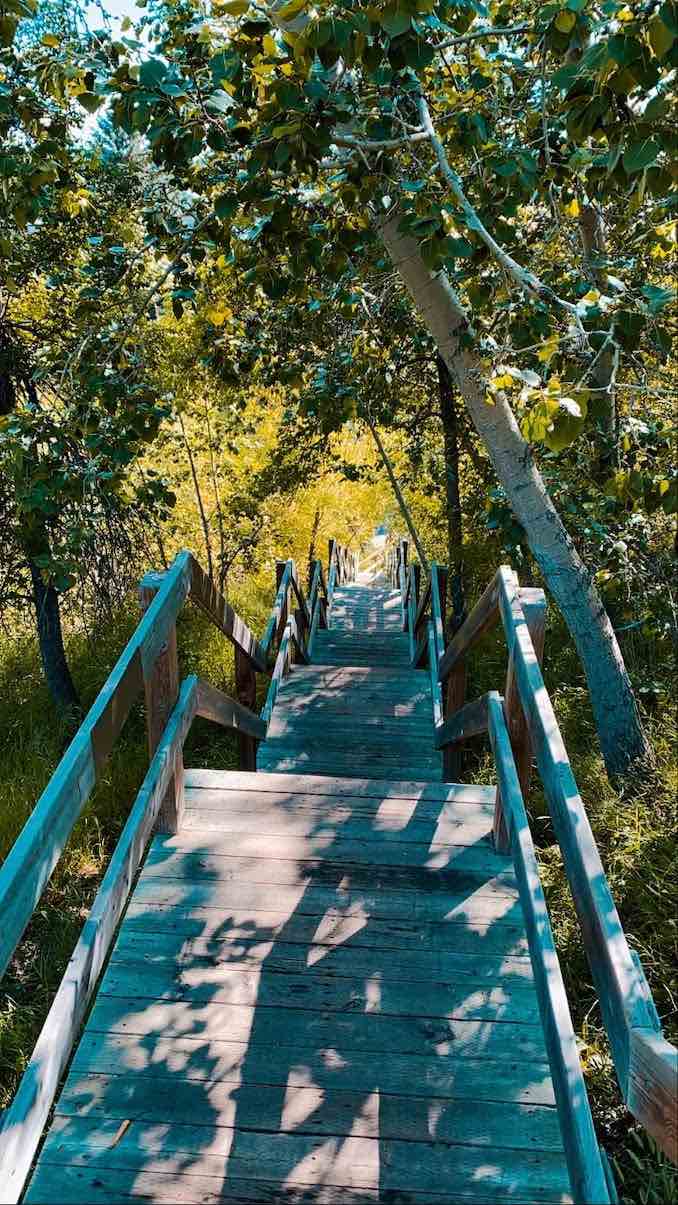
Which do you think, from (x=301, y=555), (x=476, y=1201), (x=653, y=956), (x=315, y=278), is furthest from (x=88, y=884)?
(x=301, y=555)

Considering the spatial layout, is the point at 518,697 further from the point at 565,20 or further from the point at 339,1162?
the point at 565,20

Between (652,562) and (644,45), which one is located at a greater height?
(644,45)

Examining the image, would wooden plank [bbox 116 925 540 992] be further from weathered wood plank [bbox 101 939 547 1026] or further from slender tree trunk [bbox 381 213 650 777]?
slender tree trunk [bbox 381 213 650 777]

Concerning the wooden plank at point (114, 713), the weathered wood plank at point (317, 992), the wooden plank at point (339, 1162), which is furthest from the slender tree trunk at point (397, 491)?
the wooden plank at point (339, 1162)

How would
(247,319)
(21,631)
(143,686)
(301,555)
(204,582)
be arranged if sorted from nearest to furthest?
(143,686)
(204,582)
(247,319)
(21,631)
(301,555)

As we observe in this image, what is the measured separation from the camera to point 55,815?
192 cm

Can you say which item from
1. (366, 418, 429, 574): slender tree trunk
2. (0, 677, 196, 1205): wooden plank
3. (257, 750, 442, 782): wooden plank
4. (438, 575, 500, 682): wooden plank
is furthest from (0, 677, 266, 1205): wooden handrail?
(366, 418, 429, 574): slender tree trunk

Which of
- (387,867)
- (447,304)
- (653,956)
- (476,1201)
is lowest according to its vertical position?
(653,956)

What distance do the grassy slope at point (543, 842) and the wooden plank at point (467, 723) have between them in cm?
109

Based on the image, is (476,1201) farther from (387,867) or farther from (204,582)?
(204,582)

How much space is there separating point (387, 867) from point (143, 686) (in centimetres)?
110

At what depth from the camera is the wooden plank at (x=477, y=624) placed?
11.0 ft

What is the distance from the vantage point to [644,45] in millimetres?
2219

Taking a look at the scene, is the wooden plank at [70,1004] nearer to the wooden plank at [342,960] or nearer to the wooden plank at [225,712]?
the wooden plank at [342,960]
